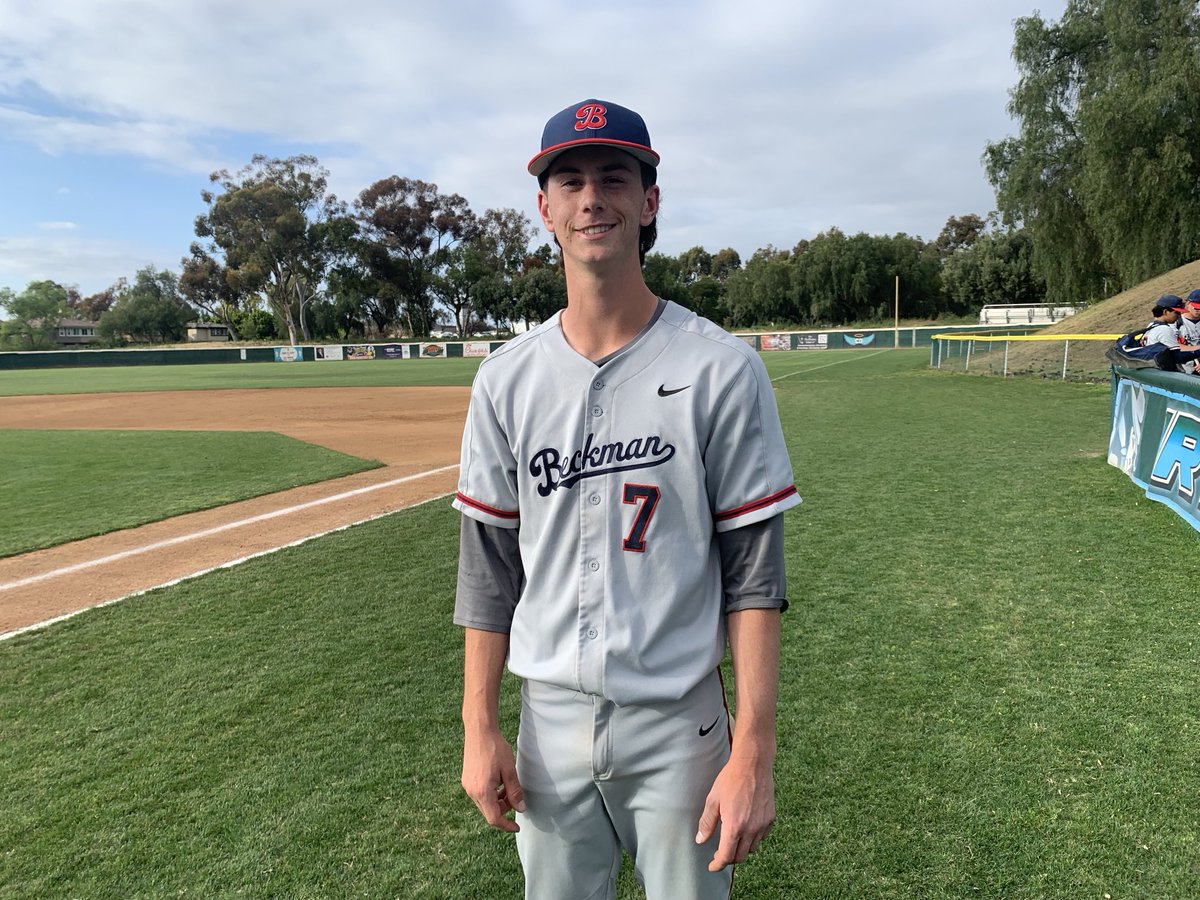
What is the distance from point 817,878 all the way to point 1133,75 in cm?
3009

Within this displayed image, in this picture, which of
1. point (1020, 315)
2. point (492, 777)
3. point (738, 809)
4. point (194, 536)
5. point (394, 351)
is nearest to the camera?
point (738, 809)

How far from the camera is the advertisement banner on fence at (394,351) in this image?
2223 inches

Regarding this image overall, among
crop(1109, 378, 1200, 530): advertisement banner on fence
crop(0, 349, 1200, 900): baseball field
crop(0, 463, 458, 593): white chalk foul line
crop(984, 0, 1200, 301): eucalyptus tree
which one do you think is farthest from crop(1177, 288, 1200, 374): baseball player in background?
crop(984, 0, 1200, 301): eucalyptus tree

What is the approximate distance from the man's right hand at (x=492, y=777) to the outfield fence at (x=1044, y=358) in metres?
19.8

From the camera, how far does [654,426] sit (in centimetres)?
130

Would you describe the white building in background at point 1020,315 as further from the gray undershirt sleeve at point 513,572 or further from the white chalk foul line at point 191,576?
the gray undershirt sleeve at point 513,572

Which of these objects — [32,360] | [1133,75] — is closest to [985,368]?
[1133,75]

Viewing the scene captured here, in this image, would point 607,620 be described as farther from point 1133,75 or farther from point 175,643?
point 1133,75

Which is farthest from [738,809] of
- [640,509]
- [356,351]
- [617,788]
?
[356,351]

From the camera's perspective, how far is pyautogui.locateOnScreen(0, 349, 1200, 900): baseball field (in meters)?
2.47

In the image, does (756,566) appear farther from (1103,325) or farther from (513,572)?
(1103,325)

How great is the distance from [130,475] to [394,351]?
4858 centimetres

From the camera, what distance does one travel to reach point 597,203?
1.32 metres

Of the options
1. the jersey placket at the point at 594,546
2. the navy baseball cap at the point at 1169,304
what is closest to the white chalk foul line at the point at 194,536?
the jersey placket at the point at 594,546
